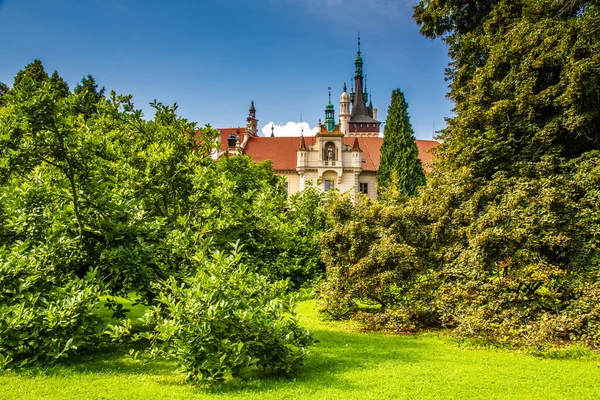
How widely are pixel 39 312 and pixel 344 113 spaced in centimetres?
8022

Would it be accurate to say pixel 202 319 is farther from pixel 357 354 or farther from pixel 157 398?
pixel 357 354

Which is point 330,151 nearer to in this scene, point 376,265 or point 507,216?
point 376,265

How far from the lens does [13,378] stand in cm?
668

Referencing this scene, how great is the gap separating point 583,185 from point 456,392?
617 centimetres

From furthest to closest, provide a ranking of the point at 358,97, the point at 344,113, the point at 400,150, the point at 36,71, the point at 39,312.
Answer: the point at 358,97, the point at 344,113, the point at 400,150, the point at 36,71, the point at 39,312

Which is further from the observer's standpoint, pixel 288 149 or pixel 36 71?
pixel 288 149

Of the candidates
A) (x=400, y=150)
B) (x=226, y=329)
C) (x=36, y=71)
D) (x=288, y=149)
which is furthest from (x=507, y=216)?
(x=288, y=149)

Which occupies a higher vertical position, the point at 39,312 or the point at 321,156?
the point at 321,156

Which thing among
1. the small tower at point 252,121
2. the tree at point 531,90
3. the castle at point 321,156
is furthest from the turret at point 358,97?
the tree at point 531,90

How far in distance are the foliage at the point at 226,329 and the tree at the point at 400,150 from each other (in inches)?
1418

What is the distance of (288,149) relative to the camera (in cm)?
5269

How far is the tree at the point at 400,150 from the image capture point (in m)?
42.6

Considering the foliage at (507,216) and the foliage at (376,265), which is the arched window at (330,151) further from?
the foliage at (376,265)

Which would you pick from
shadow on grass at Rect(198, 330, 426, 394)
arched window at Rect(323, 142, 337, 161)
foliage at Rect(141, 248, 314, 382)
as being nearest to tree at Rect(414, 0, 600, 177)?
shadow on grass at Rect(198, 330, 426, 394)
